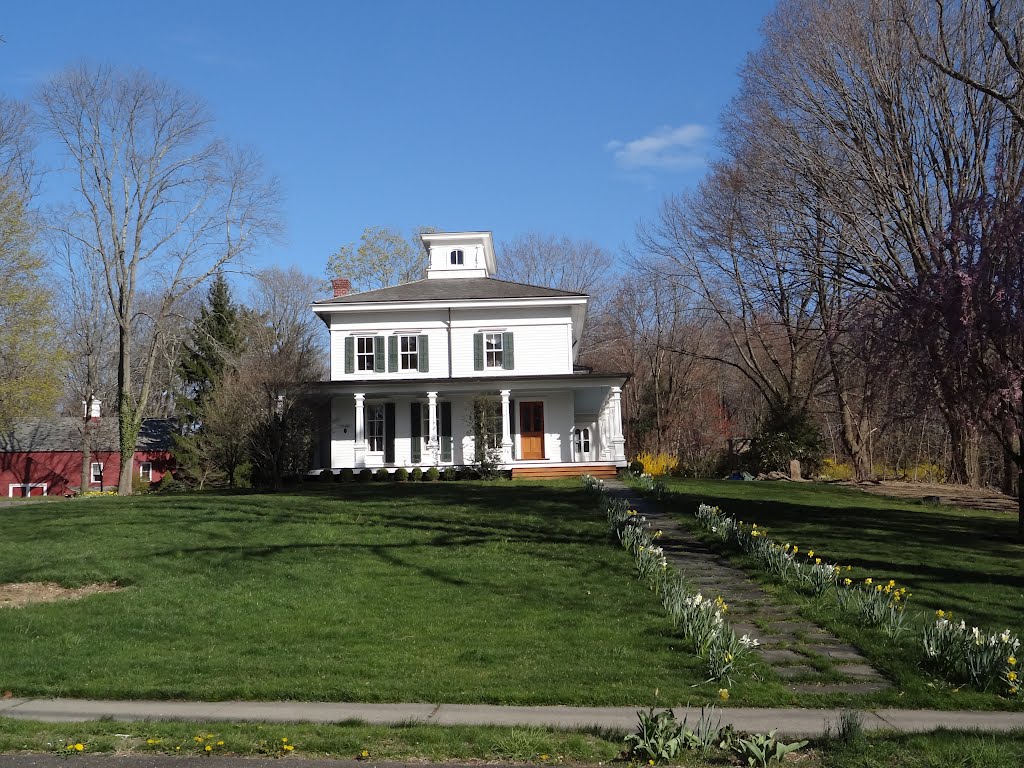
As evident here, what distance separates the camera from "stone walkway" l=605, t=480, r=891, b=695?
317 inches

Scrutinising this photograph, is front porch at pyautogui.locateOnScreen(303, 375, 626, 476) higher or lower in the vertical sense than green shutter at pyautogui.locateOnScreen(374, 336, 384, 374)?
lower

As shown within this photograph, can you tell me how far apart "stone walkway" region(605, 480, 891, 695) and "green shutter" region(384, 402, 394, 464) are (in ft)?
65.7

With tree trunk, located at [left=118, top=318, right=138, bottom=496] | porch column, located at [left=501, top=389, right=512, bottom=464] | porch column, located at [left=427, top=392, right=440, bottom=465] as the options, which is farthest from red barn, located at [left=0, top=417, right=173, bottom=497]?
porch column, located at [left=501, top=389, right=512, bottom=464]

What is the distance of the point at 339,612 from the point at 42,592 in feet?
14.2

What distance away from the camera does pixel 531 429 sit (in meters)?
34.0

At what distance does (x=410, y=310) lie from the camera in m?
34.0

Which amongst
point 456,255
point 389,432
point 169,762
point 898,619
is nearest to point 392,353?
point 389,432

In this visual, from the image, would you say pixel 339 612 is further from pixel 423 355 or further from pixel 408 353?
pixel 408 353

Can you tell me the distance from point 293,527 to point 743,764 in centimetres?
1165

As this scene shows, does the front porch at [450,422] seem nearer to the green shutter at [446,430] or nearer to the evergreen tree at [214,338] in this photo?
the green shutter at [446,430]

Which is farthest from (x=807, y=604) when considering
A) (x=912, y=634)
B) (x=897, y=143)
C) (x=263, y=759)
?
(x=897, y=143)

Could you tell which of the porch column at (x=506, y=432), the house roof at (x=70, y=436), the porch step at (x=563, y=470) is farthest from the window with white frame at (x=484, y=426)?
the house roof at (x=70, y=436)

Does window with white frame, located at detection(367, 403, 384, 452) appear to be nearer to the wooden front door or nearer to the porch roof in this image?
the porch roof

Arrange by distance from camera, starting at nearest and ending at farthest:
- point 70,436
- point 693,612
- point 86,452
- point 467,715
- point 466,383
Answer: point 467,715
point 693,612
point 466,383
point 86,452
point 70,436
